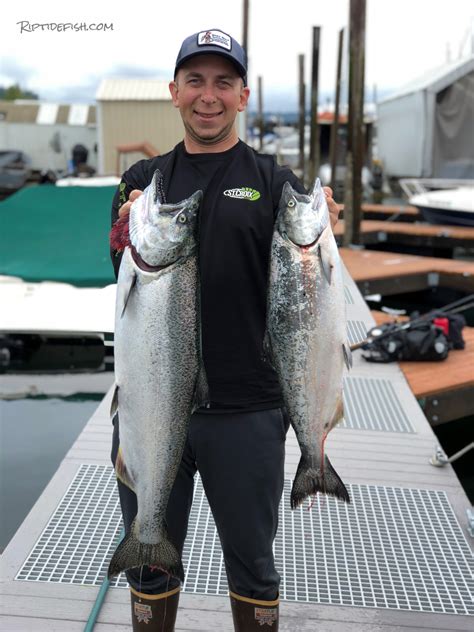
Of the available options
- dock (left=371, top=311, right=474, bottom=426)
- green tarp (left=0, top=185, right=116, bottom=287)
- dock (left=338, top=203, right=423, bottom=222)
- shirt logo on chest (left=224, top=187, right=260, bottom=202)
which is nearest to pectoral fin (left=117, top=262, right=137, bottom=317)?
shirt logo on chest (left=224, top=187, right=260, bottom=202)

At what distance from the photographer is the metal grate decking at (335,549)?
3.10 meters

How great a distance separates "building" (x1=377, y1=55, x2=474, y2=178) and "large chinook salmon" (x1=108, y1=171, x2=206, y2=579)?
2197 cm

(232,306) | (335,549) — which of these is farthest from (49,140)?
(232,306)

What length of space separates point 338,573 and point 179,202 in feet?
6.90

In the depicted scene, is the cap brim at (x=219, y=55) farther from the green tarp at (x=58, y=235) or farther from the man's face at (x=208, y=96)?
the green tarp at (x=58, y=235)

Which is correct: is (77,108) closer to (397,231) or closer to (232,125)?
(397,231)

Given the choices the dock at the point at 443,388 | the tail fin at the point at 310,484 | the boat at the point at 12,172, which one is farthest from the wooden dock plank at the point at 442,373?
the boat at the point at 12,172

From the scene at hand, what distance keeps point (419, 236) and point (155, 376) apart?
13489 millimetres

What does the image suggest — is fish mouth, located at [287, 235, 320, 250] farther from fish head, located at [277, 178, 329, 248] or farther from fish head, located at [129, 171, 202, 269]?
fish head, located at [129, 171, 202, 269]

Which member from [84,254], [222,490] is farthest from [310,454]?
[84,254]

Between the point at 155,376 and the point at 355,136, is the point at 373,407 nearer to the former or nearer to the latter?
the point at 155,376

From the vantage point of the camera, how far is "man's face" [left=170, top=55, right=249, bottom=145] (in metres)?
2.17

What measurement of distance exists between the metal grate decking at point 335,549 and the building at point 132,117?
49.9ft

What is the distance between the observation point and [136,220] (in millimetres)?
2012
